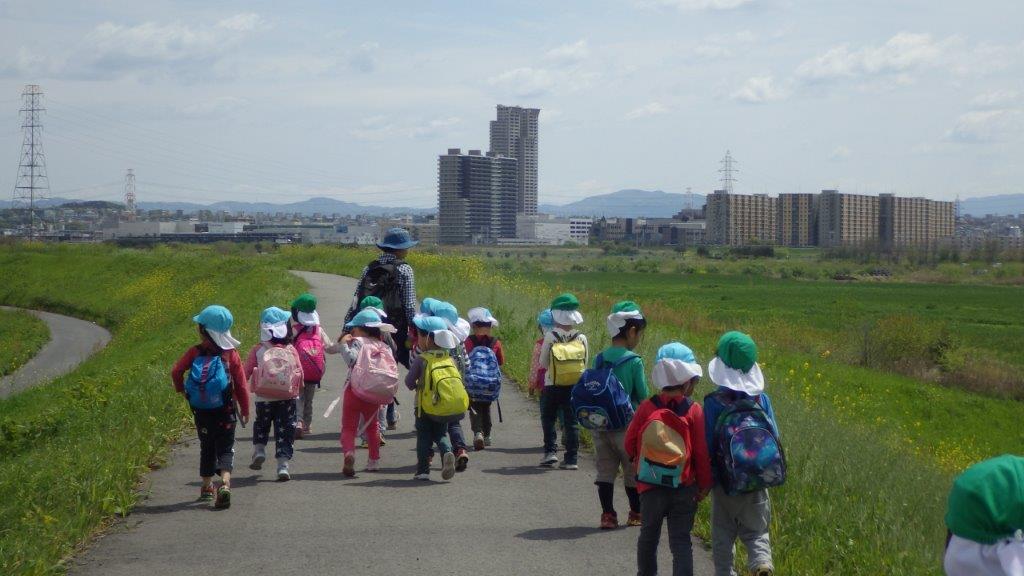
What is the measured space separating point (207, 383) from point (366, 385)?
4.73 feet

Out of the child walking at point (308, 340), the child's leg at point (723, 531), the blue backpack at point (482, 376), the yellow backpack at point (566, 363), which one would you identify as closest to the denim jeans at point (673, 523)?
the child's leg at point (723, 531)

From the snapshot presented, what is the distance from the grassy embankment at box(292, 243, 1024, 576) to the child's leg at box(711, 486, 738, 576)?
18.6 inches

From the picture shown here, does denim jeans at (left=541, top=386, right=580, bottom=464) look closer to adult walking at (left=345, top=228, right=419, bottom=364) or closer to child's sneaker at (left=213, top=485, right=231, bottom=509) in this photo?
adult walking at (left=345, top=228, right=419, bottom=364)

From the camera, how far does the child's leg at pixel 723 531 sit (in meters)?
5.63

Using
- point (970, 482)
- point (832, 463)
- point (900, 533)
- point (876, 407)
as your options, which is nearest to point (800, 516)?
point (900, 533)

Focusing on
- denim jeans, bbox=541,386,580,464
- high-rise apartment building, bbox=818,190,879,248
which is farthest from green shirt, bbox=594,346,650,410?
high-rise apartment building, bbox=818,190,879,248

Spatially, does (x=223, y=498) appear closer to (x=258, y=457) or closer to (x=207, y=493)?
(x=207, y=493)

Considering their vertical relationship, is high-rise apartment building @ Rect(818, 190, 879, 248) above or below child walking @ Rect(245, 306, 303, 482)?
above

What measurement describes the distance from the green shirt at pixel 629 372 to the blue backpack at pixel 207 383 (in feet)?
9.14

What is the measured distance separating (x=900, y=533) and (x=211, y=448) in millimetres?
4764

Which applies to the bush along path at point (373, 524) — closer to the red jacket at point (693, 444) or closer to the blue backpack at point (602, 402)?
the blue backpack at point (602, 402)

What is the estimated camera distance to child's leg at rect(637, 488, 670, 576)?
5750mm

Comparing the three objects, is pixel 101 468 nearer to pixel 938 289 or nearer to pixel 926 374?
pixel 926 374

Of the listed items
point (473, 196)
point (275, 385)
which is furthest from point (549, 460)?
point (473, 196)
